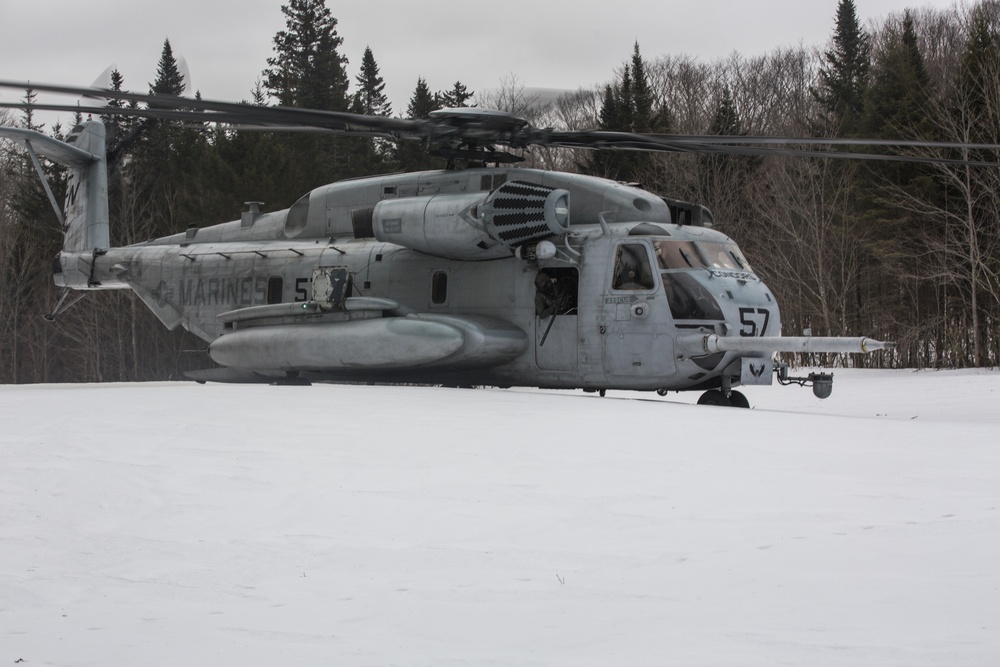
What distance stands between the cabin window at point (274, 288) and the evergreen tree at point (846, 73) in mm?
28221

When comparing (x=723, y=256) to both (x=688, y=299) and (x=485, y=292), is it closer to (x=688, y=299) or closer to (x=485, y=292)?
(x=688, y=299)

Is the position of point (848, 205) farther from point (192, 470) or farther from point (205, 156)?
point (192, 470)

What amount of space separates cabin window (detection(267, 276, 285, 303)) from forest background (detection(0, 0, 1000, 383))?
6111mm

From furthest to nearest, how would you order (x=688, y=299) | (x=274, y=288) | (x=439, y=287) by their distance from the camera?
(x=274, y=288), (x=439, y=287), (x=688, y=299)

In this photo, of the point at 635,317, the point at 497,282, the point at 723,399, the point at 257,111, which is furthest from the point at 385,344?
the point at 723,399

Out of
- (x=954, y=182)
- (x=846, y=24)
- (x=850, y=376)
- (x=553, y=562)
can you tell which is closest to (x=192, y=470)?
(x=553, y=562)

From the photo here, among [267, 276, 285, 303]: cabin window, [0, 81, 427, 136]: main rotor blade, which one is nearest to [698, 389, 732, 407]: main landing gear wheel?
[0, 81, 427, 136]: main rotor blade

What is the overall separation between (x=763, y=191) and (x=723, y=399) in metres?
28.0

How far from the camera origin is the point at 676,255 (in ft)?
43.9

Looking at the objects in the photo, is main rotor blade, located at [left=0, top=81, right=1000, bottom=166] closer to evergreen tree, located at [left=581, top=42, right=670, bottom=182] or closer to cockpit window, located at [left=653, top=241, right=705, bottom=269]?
cockpit window, located at [left=653, top=241, right=705, bottom=269]

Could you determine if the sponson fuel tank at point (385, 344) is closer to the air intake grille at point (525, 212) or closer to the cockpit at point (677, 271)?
the air intake grille at point (525, 212)

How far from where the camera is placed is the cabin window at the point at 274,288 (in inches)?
648

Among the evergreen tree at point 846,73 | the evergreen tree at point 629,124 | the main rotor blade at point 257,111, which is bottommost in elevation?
the main rotor blade at point 257,111

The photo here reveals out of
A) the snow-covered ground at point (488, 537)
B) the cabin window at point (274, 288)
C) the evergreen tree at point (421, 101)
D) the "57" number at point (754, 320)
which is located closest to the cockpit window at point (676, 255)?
the "57" number at point (754, 320)
